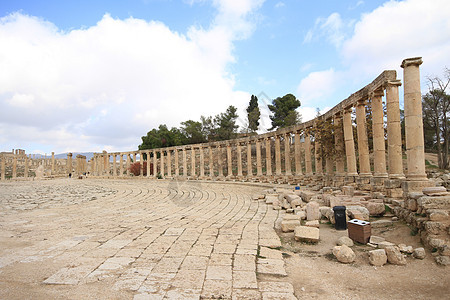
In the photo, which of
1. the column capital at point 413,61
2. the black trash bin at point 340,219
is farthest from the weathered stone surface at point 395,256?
the column capital at point 413,61

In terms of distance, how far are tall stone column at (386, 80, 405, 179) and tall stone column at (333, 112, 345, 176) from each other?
4.07 meters

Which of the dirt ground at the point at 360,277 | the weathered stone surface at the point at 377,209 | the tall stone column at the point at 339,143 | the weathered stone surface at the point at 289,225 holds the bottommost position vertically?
the dirt ground at the point at 360,277

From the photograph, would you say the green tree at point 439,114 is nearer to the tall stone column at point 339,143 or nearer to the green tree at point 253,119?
the tall stone column at point 339,143

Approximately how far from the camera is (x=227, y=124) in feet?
148

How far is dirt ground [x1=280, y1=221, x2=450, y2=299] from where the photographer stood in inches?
138

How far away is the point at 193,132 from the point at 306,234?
131 feet

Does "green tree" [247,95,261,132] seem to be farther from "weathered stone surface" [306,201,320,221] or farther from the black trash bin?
the black trash bin

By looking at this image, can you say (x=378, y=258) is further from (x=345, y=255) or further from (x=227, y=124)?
(x=227, y=124)

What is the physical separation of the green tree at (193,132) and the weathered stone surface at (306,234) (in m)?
38.3

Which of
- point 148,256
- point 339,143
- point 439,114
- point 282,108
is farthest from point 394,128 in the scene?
point 282,108

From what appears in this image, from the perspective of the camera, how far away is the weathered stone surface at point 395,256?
14.3 ft

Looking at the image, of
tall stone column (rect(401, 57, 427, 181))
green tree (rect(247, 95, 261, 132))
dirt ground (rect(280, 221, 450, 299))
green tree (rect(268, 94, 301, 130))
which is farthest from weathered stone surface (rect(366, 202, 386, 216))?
green tree (rect(247, 95, 261, 132))

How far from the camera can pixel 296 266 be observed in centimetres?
438

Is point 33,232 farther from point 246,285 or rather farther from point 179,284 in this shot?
point 246,285
